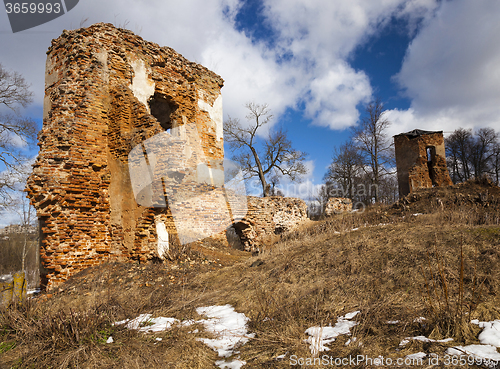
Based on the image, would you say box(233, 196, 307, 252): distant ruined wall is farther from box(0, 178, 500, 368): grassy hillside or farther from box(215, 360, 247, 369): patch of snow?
box(215, 360, 247, 369): patch of snow

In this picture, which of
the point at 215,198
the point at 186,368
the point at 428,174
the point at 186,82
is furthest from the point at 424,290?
the point at 428,174

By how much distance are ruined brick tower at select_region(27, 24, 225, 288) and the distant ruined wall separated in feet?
20.7

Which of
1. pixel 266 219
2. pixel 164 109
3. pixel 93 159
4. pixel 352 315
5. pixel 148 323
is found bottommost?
pixel 148 323

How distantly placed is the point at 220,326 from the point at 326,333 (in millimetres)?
1544

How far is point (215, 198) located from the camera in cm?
1131

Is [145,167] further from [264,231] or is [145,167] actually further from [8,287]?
[264,231]

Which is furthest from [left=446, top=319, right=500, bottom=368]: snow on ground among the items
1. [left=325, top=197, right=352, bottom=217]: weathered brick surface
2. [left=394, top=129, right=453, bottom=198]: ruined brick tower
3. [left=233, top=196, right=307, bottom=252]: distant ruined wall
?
[left=394, top=129, right=453, bottom=198]: ruined brick tower

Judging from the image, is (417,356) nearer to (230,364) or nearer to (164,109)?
(230,364)

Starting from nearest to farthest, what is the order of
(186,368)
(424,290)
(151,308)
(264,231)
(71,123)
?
(186,368), (424,290), (151,308), (71,123), (264,231)

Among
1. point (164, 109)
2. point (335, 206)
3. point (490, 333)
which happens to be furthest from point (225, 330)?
point (335, 206)

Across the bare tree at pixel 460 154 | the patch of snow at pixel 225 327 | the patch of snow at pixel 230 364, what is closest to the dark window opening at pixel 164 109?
the patch of snow at pixel 225 327

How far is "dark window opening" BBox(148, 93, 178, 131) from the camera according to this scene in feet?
36.6

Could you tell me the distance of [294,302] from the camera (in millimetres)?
4289

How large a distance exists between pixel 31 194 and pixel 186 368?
21.6 ft
